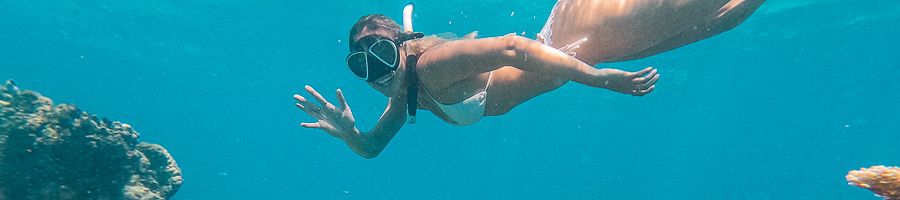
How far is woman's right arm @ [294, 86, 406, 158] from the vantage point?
A: 181 inches

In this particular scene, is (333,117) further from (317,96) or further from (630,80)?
(630,80)

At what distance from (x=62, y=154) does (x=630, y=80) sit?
6344 millimetres

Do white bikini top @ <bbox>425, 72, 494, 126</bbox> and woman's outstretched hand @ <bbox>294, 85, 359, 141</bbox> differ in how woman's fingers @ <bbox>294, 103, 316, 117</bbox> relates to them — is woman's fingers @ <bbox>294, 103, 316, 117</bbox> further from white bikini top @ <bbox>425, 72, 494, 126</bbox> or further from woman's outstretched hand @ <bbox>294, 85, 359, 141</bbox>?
white bikini top @ <bbox>425, 72, 494, 126</bbox>

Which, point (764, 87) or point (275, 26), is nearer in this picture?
point (275, 26)

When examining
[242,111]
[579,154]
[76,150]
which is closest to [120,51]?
[242,111]

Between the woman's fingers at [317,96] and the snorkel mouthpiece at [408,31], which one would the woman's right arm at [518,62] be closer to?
the snorkel mouthpiece at [408,31]

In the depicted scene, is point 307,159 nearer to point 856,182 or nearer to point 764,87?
point 764,87

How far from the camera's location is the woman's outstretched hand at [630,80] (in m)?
3.73

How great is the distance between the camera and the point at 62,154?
6.50m

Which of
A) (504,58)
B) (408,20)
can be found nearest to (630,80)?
(504,58)

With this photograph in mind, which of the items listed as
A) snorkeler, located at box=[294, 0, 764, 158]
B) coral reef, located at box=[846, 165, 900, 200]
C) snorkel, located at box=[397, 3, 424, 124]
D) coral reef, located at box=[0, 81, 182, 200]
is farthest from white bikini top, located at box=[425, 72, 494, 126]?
coral reef, located at box=[0, 81, 182, 200]

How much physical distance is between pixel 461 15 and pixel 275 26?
27.8ft

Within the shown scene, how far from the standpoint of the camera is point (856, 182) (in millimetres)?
3020

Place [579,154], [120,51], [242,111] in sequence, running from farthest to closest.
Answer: [579,154]
[242,111]
[120,51]
